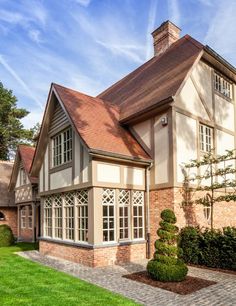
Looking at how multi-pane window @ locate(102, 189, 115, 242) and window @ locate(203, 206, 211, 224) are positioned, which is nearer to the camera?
multi-pane window @ locate(102, 189, 115, 242)

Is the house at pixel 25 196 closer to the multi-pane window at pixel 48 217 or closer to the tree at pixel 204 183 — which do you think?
the multi-pane window at pixel 48 217

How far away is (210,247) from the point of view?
1053 cm

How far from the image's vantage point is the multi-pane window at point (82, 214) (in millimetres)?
11727

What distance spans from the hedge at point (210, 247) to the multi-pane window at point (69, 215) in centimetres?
445

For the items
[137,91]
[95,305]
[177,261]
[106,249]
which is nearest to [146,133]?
[137,91]

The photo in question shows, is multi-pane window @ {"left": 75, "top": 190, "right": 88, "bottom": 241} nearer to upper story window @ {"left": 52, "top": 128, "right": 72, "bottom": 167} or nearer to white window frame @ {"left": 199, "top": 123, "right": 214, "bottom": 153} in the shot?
upper story window @ {"left": 52, "top": 128, "right": 72, "bottom": 167}

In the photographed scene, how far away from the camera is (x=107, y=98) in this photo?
19141 millimetres

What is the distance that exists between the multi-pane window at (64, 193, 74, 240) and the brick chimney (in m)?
11.3

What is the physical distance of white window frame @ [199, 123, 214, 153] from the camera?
44.2 ft

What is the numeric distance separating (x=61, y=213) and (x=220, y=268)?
695 centimetres

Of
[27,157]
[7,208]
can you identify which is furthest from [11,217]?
[27,157]

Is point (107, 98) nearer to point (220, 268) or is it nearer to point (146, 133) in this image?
point (146, 133)

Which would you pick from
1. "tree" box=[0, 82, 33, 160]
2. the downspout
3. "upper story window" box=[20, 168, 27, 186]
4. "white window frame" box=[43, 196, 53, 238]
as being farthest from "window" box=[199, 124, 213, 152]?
"tree" box=[0, 82, 33, 160]

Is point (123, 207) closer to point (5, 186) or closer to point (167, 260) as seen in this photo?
point (167, 260)
